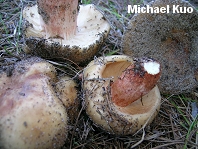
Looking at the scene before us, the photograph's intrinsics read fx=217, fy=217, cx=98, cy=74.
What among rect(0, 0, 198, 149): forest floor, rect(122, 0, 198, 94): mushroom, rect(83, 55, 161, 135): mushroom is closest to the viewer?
rect(83, 55, 161, 135): mushroom

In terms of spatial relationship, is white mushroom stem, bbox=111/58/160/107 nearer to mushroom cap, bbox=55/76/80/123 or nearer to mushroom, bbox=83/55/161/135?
mushroom, bbox=83/55/161/135

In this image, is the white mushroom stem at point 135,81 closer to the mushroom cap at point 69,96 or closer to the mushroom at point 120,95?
the mushroom at point 120,95

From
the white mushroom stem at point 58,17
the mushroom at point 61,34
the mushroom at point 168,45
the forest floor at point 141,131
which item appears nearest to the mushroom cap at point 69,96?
the forest floor at point 141,131

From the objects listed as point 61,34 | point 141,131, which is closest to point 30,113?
point 141,131

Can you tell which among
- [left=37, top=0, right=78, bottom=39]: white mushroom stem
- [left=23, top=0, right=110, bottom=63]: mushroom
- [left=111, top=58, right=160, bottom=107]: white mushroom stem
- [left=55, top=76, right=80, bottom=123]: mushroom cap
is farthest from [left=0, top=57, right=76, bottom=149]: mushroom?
[left=37, top=0, right=78, bottom=39]: white mushroom stem

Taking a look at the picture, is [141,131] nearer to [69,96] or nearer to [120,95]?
[120,95]

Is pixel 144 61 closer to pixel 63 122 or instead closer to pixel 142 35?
pixel 142 35

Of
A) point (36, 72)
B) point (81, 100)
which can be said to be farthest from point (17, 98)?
point (81, 100)
